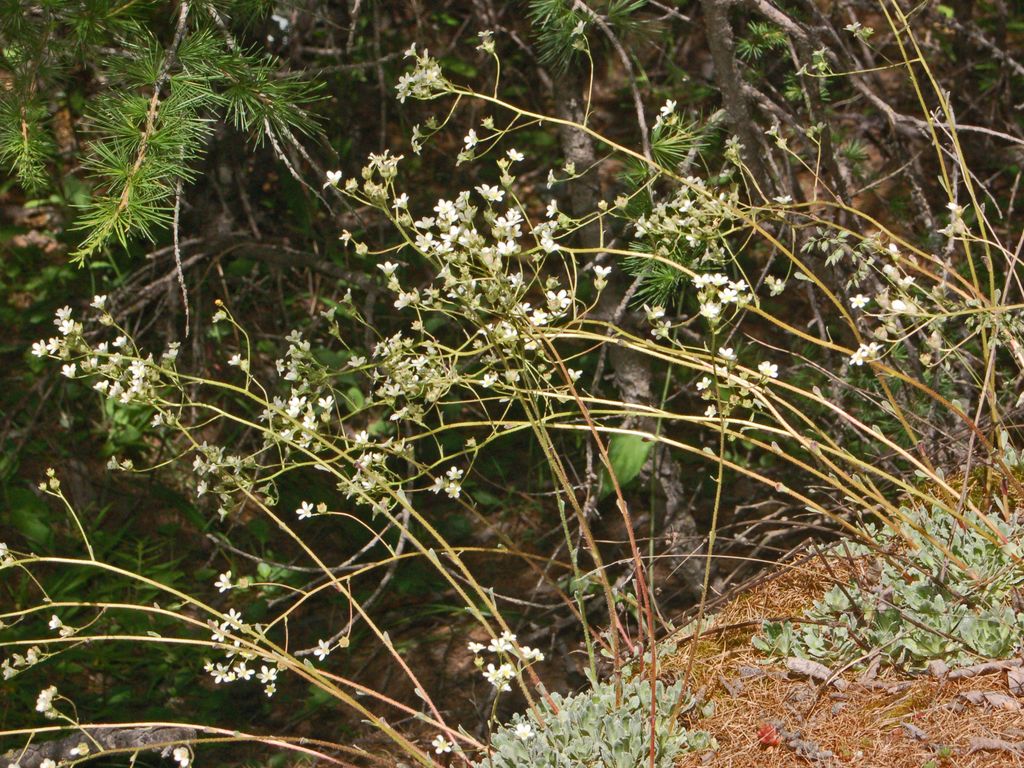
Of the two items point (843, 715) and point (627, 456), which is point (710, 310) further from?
point (627, 456)

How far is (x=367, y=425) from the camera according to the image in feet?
12.9

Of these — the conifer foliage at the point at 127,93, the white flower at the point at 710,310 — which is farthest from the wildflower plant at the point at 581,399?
the conifer foliage at the point at 127,93

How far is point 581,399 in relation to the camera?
206cm

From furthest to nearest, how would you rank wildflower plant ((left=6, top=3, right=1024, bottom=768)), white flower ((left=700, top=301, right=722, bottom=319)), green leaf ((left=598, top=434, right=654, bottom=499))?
green leaf ((left=598, top=434, right=654, bottom=499)) < wildflower plant ((left=6, top=3, right=1024, bottom=768)) < white flower ((left=700, top=301, right=722, bottom=319))

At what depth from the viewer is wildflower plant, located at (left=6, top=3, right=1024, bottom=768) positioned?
2109mm

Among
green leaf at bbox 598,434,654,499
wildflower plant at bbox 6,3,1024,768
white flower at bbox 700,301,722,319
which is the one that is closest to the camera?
white flower at bbox 700,301,722,319

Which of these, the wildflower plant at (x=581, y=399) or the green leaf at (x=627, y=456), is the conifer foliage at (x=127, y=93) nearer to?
the wildflower plant at (x=581, y=399)

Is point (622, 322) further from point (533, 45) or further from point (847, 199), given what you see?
point (533, 45)

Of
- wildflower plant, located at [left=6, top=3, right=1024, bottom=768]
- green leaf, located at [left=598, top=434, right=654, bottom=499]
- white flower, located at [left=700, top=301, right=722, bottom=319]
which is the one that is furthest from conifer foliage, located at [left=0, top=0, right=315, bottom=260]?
green leaf, located at [left=598, top=434, right=654, bottom=499]

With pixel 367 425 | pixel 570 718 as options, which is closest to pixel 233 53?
pixel 570 718

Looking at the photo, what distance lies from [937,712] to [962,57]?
2959 millimetres

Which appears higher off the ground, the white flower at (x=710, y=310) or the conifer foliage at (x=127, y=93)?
the conifer foliage at (x=127, y=93)

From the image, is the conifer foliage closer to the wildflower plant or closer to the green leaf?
the wildflower plant

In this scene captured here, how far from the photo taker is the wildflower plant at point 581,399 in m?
2.11
